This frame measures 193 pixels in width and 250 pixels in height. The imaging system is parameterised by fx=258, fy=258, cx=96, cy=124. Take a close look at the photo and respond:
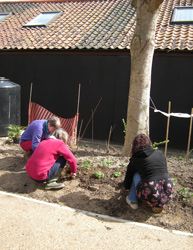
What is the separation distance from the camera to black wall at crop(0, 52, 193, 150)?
826 centimetres

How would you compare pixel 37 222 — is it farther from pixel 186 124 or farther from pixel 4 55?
pixel 4 55

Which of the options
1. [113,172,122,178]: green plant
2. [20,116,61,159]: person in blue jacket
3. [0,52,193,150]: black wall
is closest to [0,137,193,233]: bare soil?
[113,172,122,178]: green plant

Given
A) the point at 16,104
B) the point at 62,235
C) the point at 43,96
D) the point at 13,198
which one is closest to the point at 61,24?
the point at 43,96

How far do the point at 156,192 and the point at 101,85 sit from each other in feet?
20.8

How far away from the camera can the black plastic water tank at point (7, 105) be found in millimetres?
8000

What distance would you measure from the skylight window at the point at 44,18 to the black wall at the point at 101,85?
7.75ft

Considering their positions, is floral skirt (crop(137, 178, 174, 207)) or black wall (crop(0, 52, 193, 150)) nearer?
floral skirt (crop(137, 178, 174, 207))

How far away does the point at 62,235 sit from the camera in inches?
119

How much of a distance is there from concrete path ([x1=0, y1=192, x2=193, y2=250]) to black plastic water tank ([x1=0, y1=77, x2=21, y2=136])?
15.7ft

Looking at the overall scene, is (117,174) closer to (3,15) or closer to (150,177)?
(150,177)

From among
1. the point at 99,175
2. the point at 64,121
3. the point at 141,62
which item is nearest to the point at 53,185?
the point at 99,175

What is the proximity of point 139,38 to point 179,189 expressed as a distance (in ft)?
9.56

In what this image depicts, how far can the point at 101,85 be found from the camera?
30.1 ft

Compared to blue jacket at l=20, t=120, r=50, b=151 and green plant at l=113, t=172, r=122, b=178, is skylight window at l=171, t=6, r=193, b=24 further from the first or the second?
green plant at l=113, t=172, r=122, b=178
